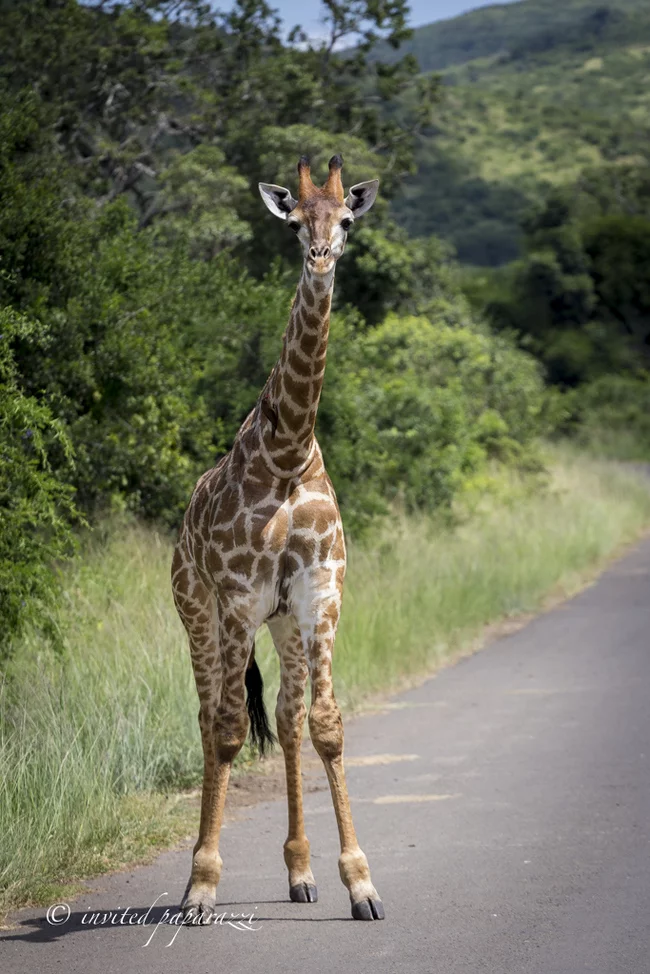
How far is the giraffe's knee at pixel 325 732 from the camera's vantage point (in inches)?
212

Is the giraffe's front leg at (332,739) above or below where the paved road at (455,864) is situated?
above

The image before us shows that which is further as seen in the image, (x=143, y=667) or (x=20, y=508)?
(x=143, y=667)

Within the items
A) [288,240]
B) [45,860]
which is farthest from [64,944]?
[288,240]

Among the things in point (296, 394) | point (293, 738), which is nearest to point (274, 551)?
point (296, 394)

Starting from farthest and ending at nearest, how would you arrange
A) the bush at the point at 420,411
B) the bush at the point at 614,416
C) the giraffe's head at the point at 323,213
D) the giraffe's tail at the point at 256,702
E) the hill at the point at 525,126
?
the hill at the point at 525,126 → the bush at the point at 614,416 → the bush at the point at 420,411 → the giraffe's tail at the point at 256,702 → the giraffe's head at the point at 323,213

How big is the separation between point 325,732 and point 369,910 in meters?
0.68

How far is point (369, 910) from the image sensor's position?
5188mm

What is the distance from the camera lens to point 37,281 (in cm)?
1004

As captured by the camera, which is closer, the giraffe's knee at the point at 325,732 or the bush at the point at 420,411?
the giraffe's knee at the point at 325,732

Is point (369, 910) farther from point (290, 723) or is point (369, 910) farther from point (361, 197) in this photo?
point (361, 197)

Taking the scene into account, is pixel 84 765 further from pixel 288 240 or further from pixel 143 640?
pixel 288 240

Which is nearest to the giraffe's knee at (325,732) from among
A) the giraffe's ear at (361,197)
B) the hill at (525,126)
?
the giraffe's ear at (361,197)

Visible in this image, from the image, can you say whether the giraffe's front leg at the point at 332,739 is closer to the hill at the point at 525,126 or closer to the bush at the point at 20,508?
the bush at the point at 20,508

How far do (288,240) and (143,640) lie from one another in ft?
42.0
